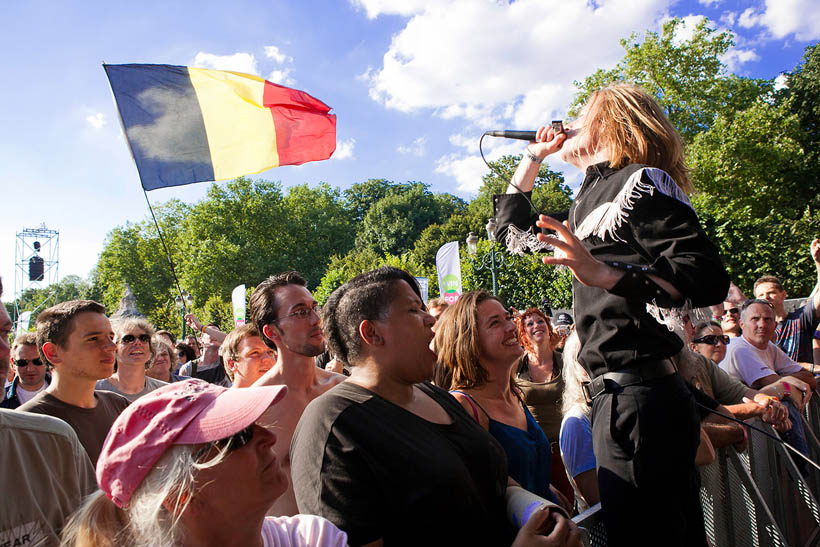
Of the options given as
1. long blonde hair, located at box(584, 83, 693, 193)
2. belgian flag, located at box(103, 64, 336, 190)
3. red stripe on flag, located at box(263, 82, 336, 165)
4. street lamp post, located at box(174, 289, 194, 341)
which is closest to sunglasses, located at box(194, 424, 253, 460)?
long blonde hair, located at box(584, 83, 693, 193)

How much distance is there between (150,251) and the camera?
4859 cm

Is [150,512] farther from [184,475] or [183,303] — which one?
[183,303]

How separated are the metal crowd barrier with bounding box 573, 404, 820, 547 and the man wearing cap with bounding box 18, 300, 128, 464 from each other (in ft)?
8.58

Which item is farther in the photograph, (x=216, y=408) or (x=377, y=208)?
(x=377, y=208)

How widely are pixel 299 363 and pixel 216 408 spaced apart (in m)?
2.17

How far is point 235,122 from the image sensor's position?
19.4 ft

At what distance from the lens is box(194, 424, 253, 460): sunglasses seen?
141cm

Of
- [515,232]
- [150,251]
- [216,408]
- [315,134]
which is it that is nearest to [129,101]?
[315,134]

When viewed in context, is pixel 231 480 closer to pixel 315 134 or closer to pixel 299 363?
pixel 299 363

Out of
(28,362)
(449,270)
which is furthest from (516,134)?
(449,270)

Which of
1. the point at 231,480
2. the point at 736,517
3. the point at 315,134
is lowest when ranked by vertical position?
the point at 736,517

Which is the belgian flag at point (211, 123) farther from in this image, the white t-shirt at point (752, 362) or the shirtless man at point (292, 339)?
the white t-shirt at point (752, 362)

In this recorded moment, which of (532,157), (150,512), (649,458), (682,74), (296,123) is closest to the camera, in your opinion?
(150,512)

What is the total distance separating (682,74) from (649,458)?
97.5 feet
